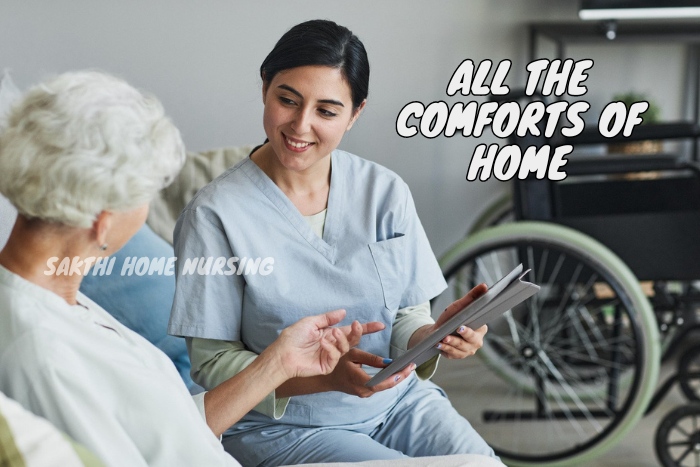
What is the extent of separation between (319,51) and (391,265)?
0.37m

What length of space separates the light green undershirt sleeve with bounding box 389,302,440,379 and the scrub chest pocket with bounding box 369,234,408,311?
31mm

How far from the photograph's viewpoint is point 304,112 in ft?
4.53

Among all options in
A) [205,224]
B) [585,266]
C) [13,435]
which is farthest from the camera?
[585,266]

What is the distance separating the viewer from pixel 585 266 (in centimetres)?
219

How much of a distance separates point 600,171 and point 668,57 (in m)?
1.02

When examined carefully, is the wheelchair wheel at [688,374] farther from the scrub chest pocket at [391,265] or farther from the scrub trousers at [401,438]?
the scrub chest pocket at [391,265]

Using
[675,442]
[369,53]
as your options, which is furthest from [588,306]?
[369,53]

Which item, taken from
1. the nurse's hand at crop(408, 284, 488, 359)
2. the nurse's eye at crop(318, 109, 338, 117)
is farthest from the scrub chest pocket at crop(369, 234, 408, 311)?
the nurse's eye at crop(318, 109, 338, 117)

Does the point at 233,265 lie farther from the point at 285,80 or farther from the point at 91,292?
the point at 91,292

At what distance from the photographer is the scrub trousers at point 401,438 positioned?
1344 mm

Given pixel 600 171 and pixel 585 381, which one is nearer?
pixel 600 171

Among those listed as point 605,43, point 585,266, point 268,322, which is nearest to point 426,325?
point 268,322

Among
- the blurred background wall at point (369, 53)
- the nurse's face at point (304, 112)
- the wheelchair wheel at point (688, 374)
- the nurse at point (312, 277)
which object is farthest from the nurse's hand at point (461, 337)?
the blurred background wall at point (369, 53)

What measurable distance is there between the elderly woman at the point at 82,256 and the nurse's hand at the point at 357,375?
15.2 inches
